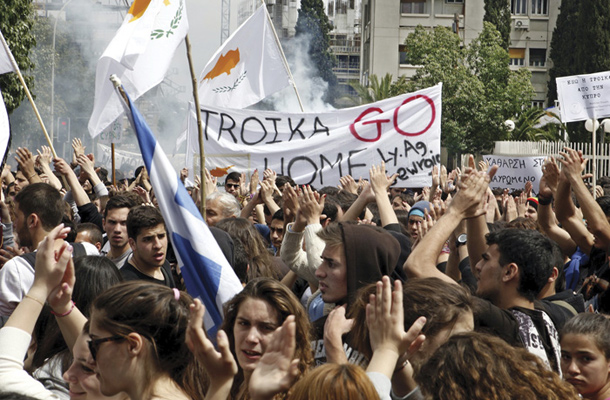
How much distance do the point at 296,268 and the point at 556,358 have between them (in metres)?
1.72

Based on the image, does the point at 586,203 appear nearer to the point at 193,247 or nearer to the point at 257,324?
the point at 193,247

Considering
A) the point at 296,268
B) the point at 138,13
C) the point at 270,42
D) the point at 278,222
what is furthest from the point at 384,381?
the point at 270,42

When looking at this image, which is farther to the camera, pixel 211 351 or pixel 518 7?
pixel 518 7

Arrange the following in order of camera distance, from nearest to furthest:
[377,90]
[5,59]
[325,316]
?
[325,316], [5,59], [377,90]

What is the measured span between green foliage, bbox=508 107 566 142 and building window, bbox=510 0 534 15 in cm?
1716

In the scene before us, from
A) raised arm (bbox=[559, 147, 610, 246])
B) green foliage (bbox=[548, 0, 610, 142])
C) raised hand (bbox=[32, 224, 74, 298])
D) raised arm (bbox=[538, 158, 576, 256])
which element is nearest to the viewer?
raised hand (bbox=[32, 224, 74, 298])

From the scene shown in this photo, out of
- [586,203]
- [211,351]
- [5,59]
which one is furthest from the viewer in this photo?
[5,59]

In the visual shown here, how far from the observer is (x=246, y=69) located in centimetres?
1163

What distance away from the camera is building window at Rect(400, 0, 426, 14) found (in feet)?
182

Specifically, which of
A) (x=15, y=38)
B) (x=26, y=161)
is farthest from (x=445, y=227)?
(x=15, y=38)

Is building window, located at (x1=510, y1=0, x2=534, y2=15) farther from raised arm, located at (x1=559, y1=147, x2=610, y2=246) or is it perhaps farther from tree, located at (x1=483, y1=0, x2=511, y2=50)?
raised arm, located at (x1=559, y1=147, x2=610, y2=246)

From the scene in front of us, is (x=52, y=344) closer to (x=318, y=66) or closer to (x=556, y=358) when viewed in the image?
(x=556, y=358)

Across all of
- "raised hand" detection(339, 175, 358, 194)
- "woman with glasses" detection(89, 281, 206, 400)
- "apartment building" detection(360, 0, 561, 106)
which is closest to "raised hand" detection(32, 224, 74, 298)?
"woman with glasses" detection(89, 281, 206, 400)

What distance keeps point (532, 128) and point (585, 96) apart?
31964 millimetres
